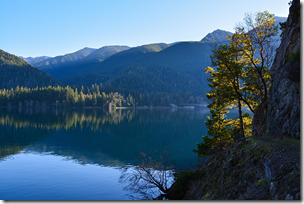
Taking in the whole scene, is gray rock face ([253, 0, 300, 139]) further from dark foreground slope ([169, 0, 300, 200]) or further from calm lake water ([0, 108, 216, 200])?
calm lake water ([0, 108, 216, 200])

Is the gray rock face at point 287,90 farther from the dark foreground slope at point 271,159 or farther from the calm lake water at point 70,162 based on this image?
the calm lake water at point 70,162

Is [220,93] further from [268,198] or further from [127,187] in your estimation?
[268,198]

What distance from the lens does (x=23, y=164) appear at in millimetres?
36688

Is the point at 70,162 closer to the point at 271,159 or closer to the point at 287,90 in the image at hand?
the point at 287,90

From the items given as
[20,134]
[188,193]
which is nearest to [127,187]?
[188,193]

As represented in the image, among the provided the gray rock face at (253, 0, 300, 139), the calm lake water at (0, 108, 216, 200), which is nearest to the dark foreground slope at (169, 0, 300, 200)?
the gray rock face at (253, 0, 300, 139)

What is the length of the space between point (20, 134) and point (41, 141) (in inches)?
445

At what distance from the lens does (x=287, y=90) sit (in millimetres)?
17938

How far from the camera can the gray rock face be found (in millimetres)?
15539

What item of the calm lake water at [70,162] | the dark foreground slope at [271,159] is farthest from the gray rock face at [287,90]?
the calm lake water at [70,162]

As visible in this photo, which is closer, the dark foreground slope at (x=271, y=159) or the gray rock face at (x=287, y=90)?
the dark foreground slope at (x=271, y=159)

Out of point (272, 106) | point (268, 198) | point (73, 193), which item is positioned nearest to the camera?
point (268, 198)

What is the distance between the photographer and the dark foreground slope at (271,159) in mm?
11102

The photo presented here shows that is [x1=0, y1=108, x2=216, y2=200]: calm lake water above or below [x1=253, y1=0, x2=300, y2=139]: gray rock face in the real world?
below
